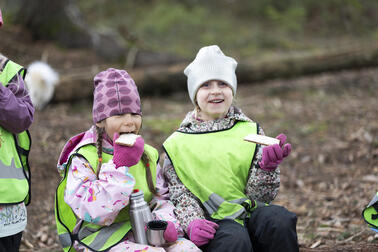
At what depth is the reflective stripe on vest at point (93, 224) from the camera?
9.23 feet

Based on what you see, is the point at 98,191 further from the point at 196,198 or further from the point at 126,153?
the point at 196,198

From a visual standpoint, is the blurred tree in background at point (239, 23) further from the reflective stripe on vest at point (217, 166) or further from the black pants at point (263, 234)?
the black pants at point (263, 234)

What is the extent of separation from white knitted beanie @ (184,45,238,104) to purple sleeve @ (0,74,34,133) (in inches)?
43.0

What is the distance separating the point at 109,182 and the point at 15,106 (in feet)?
2.31

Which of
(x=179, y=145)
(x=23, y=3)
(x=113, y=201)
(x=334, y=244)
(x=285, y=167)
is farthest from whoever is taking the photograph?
(x=23, y=3)

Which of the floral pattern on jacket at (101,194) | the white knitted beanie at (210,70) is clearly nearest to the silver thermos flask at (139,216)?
the floral pattern on jacket at (101,194)

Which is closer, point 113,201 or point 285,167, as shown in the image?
point 113,201

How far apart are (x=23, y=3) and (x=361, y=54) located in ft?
23.0

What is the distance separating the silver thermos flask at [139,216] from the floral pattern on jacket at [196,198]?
0.27 m

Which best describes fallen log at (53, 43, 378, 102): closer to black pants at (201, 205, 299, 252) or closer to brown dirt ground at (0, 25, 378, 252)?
brown dirt ground at (0, 25, 378, 252)

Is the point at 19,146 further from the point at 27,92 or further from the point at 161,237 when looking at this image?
the point at 161,237

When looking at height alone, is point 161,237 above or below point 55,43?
below

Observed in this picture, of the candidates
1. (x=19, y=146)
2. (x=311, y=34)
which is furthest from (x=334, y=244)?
(x=311, y=34)

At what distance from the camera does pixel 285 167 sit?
20.2ft
